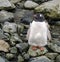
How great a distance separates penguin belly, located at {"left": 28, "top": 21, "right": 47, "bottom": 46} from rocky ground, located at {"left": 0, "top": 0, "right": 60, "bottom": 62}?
16 cm

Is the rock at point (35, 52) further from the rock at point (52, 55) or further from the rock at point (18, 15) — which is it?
the rock at point (18, 15)

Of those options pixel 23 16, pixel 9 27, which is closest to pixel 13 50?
pixel 9 27

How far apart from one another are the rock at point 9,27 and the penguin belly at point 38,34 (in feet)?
2.76

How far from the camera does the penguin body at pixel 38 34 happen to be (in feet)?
16.2

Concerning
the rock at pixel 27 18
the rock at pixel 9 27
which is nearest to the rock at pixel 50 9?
the rock at pixel 27 18

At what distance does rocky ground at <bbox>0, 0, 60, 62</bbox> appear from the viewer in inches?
195

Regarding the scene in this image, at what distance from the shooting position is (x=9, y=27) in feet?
19.1

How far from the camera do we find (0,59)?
15.4ft

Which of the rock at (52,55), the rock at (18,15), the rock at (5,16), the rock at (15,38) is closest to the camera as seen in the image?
the rock at (52,55)

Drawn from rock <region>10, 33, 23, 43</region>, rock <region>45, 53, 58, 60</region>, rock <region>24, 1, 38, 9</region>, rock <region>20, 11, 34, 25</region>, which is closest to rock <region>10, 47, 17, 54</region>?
rock <region>10, 33, 23, 43</region>

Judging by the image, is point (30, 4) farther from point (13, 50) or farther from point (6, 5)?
point (13, 50)

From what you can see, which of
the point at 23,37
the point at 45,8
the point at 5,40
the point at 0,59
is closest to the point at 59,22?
the point at 45,8

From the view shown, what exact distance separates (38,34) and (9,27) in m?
1.05

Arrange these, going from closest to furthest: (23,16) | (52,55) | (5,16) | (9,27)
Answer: (52,55) → (9,27) → (5,16) → (23,16)
